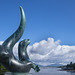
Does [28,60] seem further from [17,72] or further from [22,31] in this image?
[22,31]

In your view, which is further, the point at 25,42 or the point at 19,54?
the point at 25,42

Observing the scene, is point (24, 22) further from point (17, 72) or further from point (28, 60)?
point (17, 72)

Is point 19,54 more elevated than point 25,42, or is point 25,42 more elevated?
point 25,42

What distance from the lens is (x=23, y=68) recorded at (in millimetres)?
16156

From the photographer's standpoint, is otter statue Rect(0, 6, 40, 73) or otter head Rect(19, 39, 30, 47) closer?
otter statue Rect(0, 6, 40, 73)

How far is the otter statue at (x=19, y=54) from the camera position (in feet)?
52.1

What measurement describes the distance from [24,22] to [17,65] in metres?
4.10

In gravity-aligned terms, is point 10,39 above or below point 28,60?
above

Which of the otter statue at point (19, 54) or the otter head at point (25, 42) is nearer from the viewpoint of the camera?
the otter statue at point (19, 54)

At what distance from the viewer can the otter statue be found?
1587 cm

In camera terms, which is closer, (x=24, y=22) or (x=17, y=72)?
(x=17, y=72)

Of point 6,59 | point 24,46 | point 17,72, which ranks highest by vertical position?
point 24,46

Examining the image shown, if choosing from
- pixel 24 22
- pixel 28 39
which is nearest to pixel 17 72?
pixel 28 39

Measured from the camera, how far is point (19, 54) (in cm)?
1677
